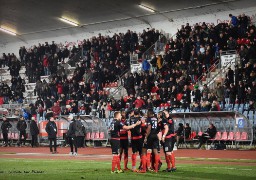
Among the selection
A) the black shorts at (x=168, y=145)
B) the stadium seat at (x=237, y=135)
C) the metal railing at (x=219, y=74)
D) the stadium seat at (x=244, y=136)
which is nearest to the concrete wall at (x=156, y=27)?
the metal railing at (x=219, y=74)

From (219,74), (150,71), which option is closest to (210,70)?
(219,74)

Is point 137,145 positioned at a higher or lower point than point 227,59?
lower

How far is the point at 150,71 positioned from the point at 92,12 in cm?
867

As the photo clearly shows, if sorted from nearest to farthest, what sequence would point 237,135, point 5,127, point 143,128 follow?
1. point 143,128
2. point 237,135
3. point 5,127

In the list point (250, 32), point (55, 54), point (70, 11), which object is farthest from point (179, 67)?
point (55, 54)

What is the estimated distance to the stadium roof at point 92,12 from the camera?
4269cm

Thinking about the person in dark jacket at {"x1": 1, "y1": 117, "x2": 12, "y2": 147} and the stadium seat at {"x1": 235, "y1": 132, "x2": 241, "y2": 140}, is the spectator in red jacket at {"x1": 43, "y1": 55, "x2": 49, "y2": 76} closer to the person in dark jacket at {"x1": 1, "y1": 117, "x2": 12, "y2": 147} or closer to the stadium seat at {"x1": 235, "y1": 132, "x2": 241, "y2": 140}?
the person in dark jacket at {"x1": 1, "y1": 117, "x2": 12, "y2": 147}

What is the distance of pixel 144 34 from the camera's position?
45531mm

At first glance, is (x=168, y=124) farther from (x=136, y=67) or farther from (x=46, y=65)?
(x=46, y=65)

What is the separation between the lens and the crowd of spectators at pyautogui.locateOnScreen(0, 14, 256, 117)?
110 feet

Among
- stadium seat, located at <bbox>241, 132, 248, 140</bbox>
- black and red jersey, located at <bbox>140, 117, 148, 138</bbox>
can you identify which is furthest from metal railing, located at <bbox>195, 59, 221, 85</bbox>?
black and red jersey, located at <bbox>140, 117, 148, 138</bbox>

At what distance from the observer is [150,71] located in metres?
41.4

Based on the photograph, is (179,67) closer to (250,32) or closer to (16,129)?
(250,32)

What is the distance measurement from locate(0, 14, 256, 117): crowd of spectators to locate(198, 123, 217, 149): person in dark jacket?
112 cm
